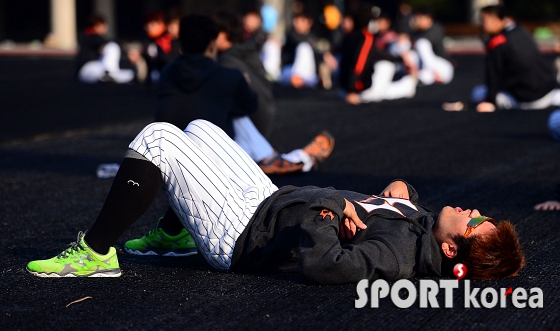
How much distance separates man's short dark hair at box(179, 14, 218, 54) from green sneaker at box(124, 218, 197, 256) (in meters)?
1.55

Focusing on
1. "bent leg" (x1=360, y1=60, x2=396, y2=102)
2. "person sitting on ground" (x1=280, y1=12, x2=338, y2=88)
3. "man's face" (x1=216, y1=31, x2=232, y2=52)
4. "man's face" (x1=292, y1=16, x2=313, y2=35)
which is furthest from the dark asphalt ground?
"man's face" (x1=292, y1=16, x2=313, y2=35)

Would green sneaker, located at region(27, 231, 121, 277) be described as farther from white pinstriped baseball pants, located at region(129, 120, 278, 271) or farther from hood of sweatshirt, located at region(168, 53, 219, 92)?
hood of sweatshirt, located at region(168, 53, 219, 92)

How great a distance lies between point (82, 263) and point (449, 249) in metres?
1.51

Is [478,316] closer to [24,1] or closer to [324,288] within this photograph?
[324,288]

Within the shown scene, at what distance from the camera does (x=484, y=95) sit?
36.5ft

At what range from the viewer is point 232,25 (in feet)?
23.3

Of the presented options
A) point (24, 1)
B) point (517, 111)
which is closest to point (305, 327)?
point (517, 111)

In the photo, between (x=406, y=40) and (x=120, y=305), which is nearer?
(x=120, y=305)

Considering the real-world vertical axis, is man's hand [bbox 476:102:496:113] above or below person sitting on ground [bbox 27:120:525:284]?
below

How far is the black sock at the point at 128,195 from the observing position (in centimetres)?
339

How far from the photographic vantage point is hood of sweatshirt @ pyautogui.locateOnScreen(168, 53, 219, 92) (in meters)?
5.26

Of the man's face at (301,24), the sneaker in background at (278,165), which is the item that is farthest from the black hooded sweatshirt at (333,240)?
the man's face at (301,24)

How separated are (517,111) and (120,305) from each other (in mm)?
8155

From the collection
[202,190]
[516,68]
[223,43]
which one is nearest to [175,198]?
[202,190]
